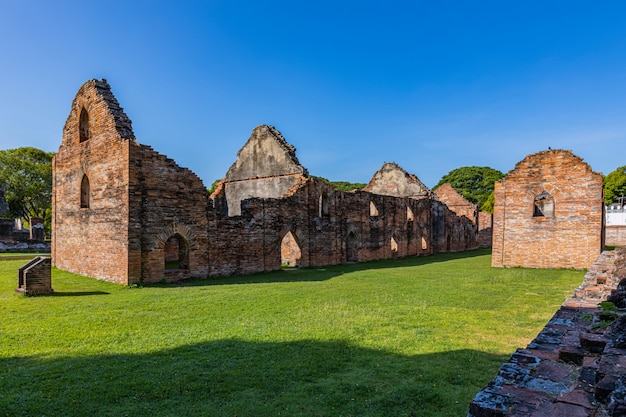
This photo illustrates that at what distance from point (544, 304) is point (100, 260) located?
1273cm

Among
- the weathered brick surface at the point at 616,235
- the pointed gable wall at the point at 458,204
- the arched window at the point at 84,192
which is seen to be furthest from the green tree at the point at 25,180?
the weathered brick surface at the point at 616,235

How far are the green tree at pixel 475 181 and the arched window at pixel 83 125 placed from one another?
192 feet

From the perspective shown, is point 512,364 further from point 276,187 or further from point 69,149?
point 276,187

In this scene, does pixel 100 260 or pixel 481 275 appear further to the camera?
pixel 481 275

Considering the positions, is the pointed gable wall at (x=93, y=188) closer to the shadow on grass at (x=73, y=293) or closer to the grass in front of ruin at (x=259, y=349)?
the shadow on grass at (x=73, y=293)

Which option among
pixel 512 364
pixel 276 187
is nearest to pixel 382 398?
pixel 512 364

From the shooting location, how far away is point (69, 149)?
1530cm

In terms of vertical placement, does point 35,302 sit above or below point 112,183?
below

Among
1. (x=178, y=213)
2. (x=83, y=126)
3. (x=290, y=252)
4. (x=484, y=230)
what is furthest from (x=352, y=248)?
(x=484, y=230)

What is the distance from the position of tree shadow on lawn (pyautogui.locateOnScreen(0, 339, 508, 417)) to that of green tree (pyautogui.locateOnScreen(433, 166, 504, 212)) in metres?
62.8

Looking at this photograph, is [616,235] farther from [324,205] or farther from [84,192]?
[84,192]

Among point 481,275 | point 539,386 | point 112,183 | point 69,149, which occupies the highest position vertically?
point 69,149

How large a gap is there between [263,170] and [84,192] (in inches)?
408

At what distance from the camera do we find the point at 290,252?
19766mm
